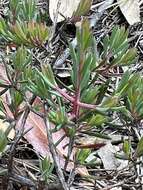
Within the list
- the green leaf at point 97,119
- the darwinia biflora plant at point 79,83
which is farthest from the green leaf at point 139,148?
the green leaf at point 97,119

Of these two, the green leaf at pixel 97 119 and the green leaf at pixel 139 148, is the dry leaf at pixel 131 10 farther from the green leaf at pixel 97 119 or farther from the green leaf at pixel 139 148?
the green leaf at pixel 97 119

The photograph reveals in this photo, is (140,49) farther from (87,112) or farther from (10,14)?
(87,112)

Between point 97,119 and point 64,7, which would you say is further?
point 64,7

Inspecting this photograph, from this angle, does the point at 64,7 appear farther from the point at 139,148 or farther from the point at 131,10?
the point at 139,148

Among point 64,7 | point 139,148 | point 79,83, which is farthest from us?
point 64,7

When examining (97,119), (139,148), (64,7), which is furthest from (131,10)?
(97,119)

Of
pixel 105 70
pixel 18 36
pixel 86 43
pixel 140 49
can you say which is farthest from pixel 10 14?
pixel 140 49
